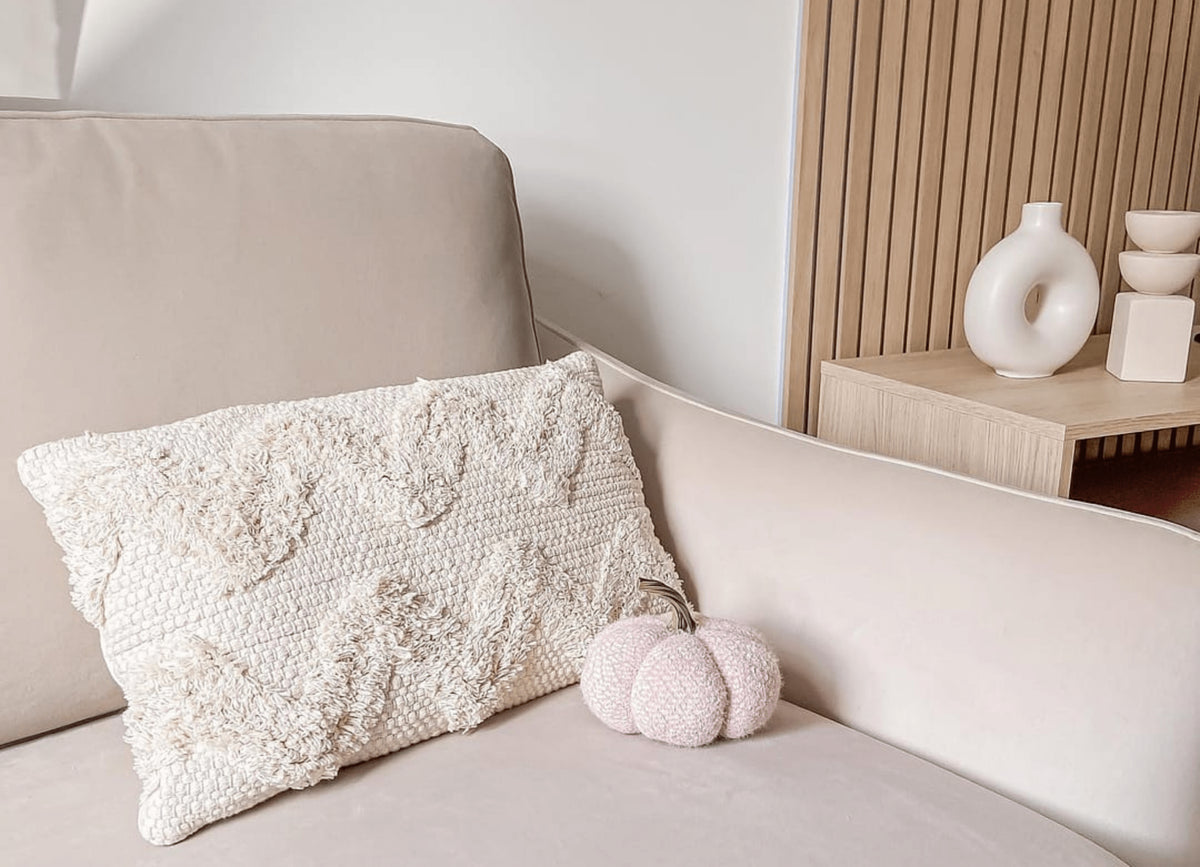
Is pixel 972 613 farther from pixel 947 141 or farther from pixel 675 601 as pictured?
pixel 947 141

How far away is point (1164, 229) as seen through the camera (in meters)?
1.65

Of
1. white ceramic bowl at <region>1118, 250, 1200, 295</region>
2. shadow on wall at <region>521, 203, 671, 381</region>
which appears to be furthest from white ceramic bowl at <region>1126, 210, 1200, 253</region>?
shadow on wall at <region>521, 203, 671, 381</region>

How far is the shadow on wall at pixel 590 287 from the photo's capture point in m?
1.51

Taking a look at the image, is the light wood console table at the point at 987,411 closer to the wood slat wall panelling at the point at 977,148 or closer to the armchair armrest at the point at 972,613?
the wood slat wall panelling at the point at 977,148

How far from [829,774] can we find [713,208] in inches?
39.6

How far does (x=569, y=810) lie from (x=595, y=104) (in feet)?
3.33

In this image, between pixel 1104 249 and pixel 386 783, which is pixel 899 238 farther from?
pixel 386 783

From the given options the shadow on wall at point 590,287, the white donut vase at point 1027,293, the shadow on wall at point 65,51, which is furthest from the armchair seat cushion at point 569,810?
the white donut vase at point 1027,293

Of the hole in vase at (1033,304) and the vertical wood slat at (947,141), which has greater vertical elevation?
the vertical wood slat at (947,141)

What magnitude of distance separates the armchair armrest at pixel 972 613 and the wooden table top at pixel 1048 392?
0.54m

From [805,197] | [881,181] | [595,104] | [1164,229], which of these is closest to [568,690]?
[595,104]

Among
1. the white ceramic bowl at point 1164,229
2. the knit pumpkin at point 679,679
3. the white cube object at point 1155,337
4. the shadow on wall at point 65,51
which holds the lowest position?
the knit pumpkin at point 679,679

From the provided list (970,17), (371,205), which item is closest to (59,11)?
(371,205)

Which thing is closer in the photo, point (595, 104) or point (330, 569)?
point (330, 569)
